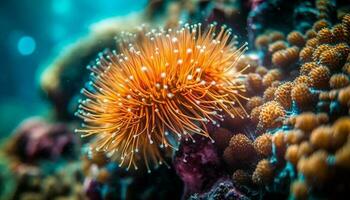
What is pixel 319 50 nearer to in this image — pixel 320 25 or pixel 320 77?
pixel 320 77

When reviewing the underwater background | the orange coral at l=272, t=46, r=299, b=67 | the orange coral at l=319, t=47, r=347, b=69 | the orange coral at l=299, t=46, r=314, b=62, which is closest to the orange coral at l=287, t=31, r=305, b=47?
the underwater background

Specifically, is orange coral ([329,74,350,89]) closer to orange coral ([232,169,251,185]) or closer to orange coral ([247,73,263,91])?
orange coral ([247,73,263,91])

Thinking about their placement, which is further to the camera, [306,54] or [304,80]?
[306,54]

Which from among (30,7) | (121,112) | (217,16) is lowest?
(121,112)

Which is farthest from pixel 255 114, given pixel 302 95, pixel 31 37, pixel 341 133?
pixel 31 37

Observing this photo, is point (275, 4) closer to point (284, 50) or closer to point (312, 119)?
point (284, 50)

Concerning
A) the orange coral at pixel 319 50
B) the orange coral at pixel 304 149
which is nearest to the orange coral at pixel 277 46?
the orange coral at pixel 319 50

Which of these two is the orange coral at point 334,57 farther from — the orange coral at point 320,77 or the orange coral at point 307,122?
the orange coral at point 307,122

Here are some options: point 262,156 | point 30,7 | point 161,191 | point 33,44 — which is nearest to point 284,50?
point 262,156
